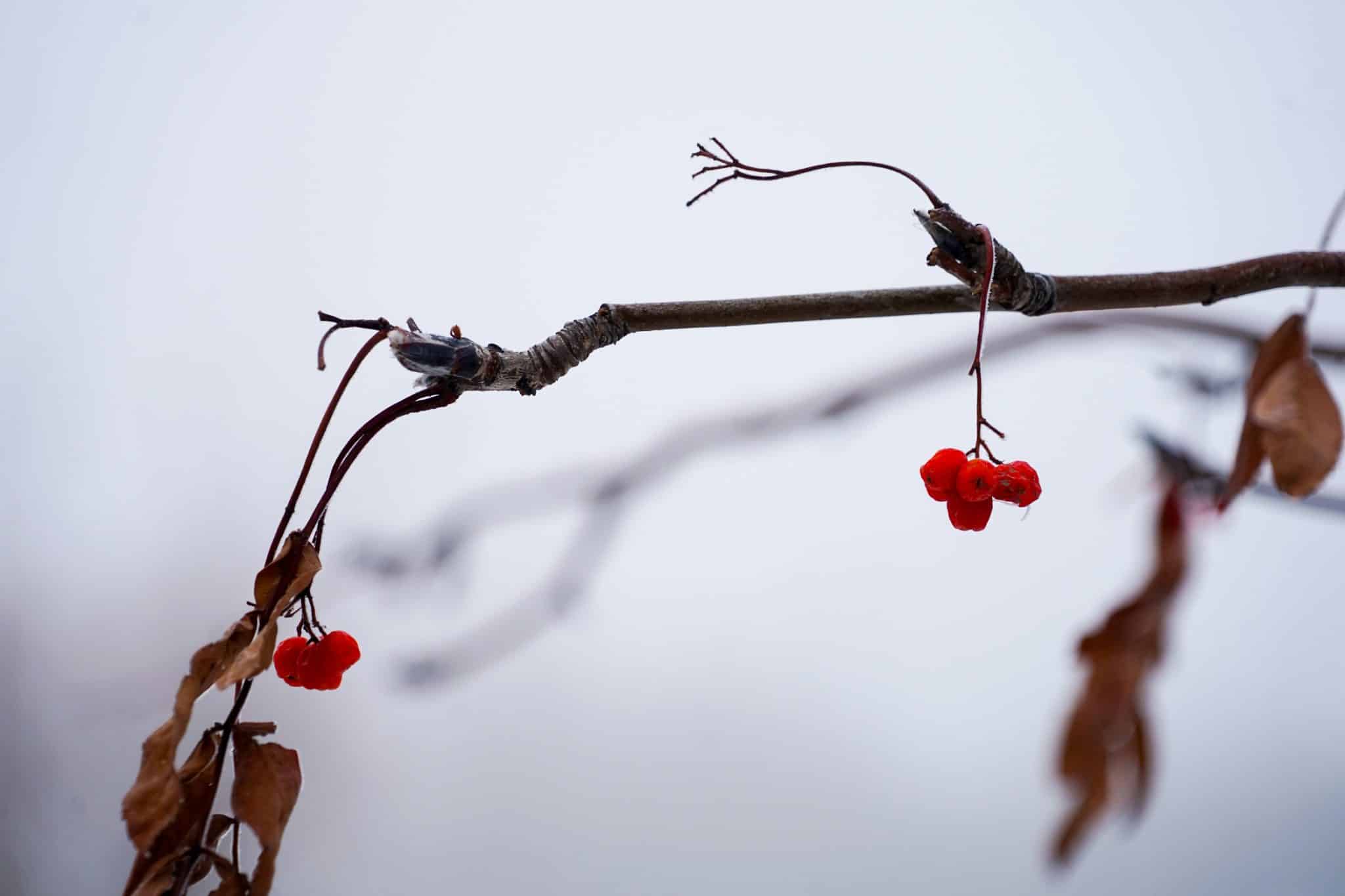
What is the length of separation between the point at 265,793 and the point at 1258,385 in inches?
12.1

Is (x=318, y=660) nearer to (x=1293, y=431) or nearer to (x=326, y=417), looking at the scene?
(x=326, y=417)

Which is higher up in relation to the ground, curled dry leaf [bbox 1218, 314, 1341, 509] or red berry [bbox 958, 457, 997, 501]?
red berry [bbox 958, 457, 997, 501]

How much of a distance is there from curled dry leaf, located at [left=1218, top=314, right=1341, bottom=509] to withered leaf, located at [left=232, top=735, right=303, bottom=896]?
0.28 meters

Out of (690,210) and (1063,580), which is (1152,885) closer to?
(1063,580)

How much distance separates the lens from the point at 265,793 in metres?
0.28

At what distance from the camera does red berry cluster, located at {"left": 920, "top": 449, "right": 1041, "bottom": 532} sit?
283 millimetres

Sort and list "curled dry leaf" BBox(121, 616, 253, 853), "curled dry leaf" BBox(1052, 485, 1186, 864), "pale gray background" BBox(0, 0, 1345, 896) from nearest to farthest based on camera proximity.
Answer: "curled dry leaf" BBox(1052, 485, 1186, 864) < "curled dry leaf" BBox(121, 616, 253, 853) < "pale gray background" BBox(0, 0, 1345, 896)

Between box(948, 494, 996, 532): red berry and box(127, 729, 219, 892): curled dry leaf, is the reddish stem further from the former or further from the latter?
box(948, 494, 996, 532): red berry

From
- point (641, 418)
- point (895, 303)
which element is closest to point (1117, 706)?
point (895, 303)

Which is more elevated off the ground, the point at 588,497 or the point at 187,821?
the point at 588,497

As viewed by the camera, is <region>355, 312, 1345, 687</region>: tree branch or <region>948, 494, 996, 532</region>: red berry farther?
<region>355, 312, 1345, 687</region>: tree branch

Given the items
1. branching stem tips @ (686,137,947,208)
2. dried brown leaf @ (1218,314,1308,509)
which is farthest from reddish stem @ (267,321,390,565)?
dried brown leaf @ (1218,314,1308,509)

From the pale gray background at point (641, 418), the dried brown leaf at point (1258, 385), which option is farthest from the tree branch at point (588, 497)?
the dried brown leaf at point (1258, 385)

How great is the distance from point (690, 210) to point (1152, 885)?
1.57 feet
